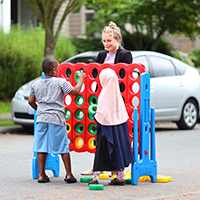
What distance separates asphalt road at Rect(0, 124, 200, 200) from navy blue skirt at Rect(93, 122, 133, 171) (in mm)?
268

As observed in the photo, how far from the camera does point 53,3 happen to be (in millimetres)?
13359

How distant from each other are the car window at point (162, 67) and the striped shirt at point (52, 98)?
5682 mm

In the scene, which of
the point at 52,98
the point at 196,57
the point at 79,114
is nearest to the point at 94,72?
the point at 79,114

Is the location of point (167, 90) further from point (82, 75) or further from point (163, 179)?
point (82, 75)

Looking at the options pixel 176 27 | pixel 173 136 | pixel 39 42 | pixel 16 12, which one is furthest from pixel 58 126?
pixel 16 12

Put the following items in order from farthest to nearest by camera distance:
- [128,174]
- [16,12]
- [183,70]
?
[16,12] → [183,70] → [128,174]

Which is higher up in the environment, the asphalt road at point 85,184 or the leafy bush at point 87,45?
the leafy bush at point 87,45

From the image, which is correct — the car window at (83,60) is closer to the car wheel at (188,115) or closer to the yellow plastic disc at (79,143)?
the car wheel at (188,115)

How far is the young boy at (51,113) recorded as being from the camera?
5660 mm

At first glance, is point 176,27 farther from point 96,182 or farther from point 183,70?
point 96,182

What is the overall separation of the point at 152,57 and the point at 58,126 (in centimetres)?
598

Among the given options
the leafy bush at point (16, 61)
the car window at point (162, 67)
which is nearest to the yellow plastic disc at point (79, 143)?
the car window at point (162, 67)

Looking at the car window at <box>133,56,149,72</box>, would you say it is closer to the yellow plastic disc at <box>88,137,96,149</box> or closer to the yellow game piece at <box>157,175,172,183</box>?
the yellow plastic disc at <box>88,137,96,149</box>

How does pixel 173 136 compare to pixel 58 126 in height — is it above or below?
below
